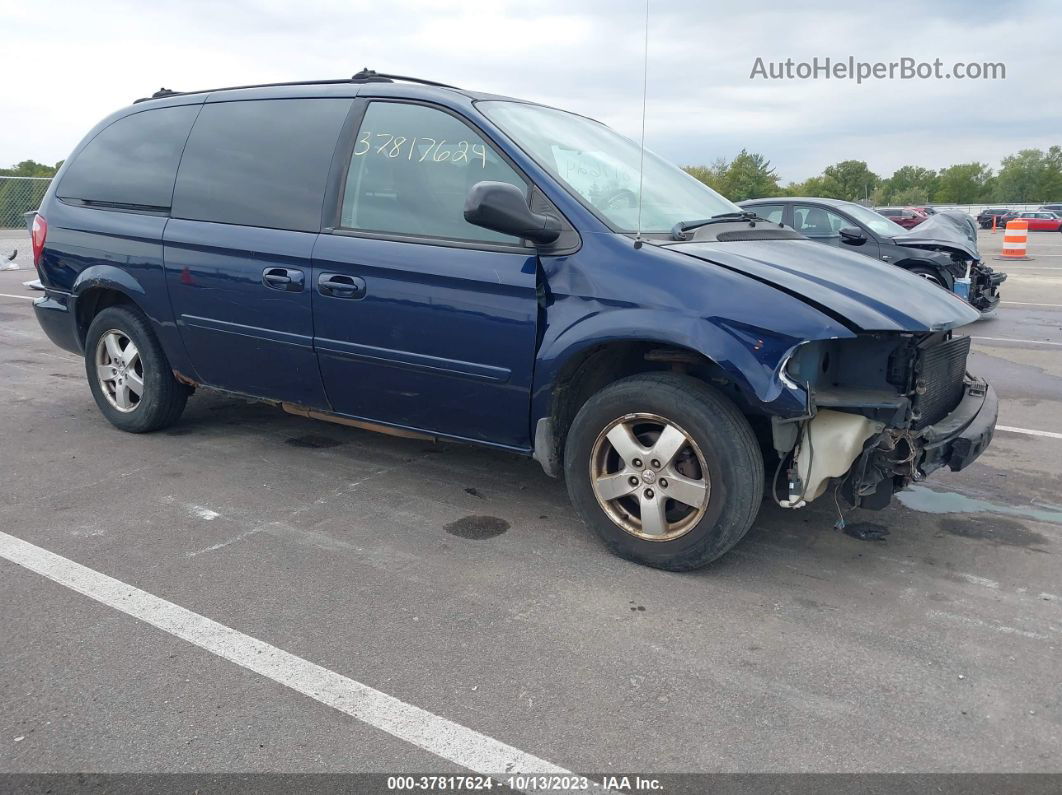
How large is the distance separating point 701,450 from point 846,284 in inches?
34.6

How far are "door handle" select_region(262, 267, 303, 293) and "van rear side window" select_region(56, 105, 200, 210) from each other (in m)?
1.01

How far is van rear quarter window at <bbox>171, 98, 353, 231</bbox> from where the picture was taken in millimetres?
4355

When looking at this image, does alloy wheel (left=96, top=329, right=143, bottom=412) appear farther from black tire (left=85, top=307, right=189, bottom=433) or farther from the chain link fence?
the chain link fence

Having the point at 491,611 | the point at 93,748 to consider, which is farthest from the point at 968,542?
the point at 93,748

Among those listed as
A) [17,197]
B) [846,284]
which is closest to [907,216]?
[17,197]

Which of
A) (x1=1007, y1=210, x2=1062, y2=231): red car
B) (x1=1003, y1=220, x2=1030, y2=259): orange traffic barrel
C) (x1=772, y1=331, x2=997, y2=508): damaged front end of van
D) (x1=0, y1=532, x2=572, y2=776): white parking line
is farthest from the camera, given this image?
(x1=1007, y1=210, x2=1062, y2=231): red car

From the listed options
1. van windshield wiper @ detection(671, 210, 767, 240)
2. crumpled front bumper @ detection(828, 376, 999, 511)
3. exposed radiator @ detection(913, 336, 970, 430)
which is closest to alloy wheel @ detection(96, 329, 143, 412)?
van windshield wiper @ detection(671, 210, 767, 240)

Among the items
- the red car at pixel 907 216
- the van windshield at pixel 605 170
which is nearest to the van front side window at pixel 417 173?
the van windshield at pixel 605 170

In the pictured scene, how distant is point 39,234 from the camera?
5516 millimetres

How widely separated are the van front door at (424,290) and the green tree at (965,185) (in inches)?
4316

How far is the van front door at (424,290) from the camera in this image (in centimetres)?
378

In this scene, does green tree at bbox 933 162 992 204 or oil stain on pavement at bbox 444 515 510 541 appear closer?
oil stain on pavement at bbox 444 515 510 541

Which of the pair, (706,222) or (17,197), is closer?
(706,222)

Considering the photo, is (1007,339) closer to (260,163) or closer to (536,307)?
(536,307)
